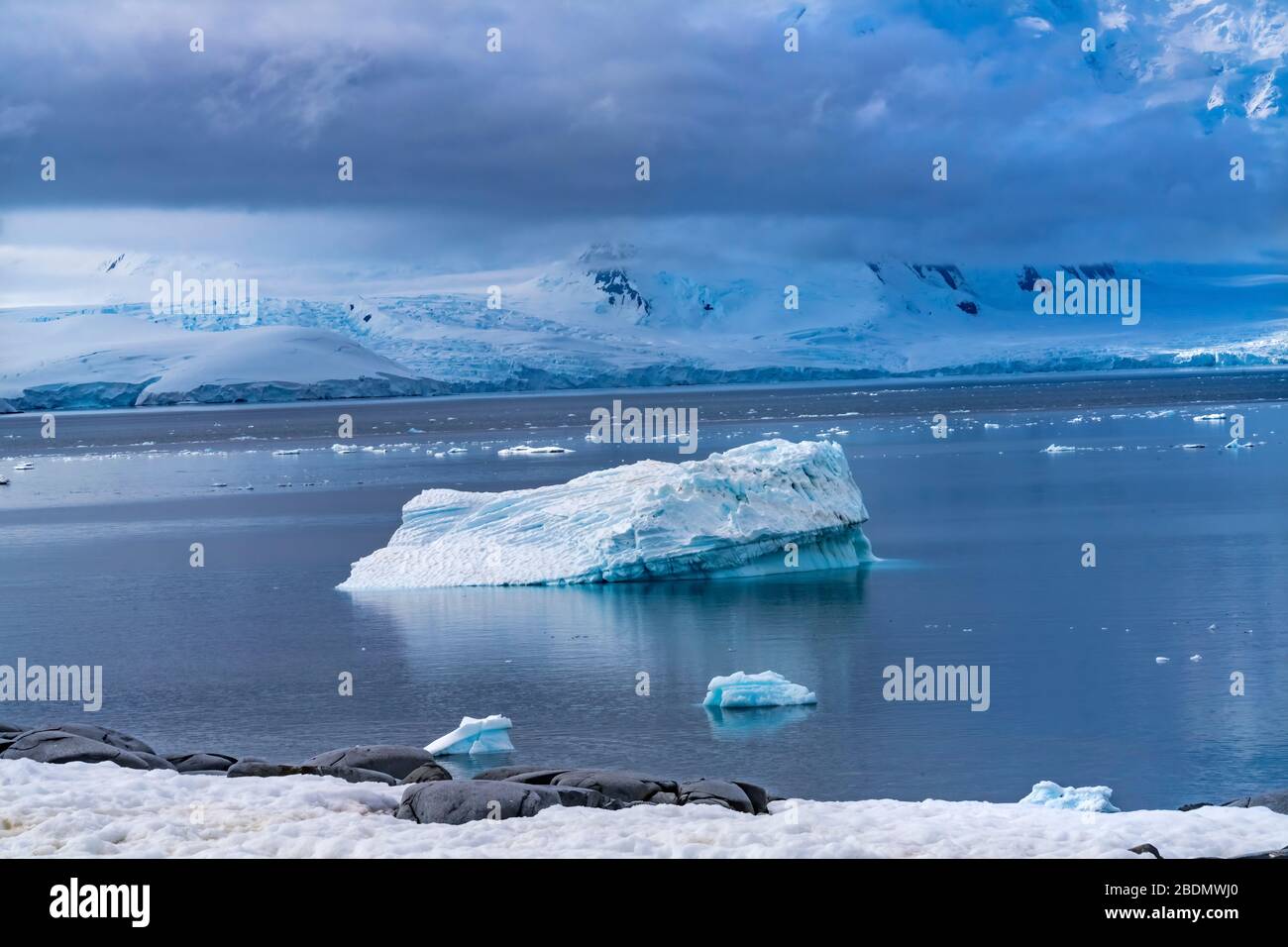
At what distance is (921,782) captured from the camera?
45.5 feet

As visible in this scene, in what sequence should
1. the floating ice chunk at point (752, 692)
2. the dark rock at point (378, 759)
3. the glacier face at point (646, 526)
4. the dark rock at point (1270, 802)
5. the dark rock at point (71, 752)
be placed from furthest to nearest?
the glacier face at point (646, 526), the floating ice chunk at point (752, 692), the dark rock at point (378, 759), the dark rock at point (71, 752), the dark rock at point (1270, 802)

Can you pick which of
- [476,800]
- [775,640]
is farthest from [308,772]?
[775,640]

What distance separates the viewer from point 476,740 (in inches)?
595

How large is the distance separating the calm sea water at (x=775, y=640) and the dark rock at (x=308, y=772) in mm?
2781

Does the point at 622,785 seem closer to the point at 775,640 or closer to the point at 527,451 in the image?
the point at 775,640

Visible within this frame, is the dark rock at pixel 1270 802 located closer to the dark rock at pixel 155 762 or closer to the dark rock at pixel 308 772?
the dark rock at pixel 308 772

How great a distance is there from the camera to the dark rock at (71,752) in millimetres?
12172

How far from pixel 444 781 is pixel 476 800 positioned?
3.24 ft

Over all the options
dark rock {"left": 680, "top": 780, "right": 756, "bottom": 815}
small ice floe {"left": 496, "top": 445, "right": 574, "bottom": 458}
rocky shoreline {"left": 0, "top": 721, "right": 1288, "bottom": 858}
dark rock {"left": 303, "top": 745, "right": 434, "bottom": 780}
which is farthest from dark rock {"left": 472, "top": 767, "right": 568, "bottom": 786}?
small ice floe {"left": 496, "top": 445, "right": 574, "bottom": 458}

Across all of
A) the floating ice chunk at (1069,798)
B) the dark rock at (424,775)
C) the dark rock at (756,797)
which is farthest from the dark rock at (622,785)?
the floating ice chunk at (1069,798)

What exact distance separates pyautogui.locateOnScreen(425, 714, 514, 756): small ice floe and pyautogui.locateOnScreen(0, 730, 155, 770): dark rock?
3.24 meters

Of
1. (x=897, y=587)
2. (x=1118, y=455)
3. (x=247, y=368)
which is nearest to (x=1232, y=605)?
(x=897, y=587)

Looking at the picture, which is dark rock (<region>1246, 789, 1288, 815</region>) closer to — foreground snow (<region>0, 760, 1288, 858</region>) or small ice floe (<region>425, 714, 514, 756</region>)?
foreground snow (<region>0, 760, 1288, 858</region>)
